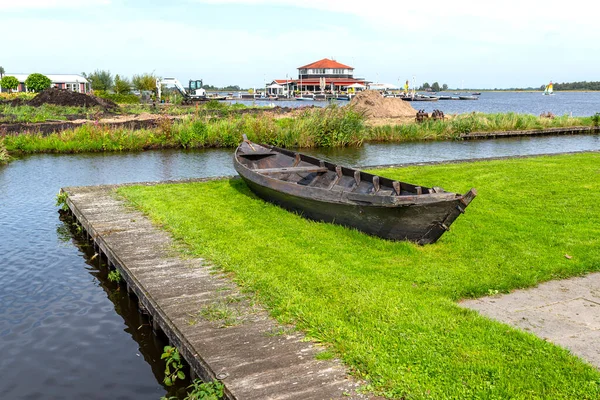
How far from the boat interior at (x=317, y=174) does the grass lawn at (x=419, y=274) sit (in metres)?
0.92

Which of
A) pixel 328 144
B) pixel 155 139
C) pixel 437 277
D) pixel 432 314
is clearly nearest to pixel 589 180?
pixel 437 277

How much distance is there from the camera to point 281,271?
7.61 metres

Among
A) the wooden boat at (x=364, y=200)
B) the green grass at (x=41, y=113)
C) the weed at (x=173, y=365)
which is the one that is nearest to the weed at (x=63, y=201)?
the wooden boat at (x=364, y=200)

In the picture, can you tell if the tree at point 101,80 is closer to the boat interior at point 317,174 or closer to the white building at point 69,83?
the white building at point 69,83

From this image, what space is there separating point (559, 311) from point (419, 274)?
1795 millimetres

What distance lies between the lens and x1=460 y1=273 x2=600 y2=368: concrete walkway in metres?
5.70

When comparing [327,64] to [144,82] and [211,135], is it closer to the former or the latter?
[144,82]

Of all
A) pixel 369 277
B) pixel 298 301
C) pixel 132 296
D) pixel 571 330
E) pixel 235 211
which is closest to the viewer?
pixel 571 330

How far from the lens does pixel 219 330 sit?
596 centimetres

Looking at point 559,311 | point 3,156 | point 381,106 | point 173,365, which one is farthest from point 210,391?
point 381,106

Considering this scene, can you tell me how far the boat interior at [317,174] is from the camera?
949 cm

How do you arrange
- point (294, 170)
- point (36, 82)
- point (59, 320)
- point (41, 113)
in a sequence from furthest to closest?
point (36, 82) → point (41, 113) → point (294, 170) → point (59, 320)

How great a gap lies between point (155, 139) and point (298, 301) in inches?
902

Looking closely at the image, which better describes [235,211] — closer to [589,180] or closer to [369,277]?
[369,277]
